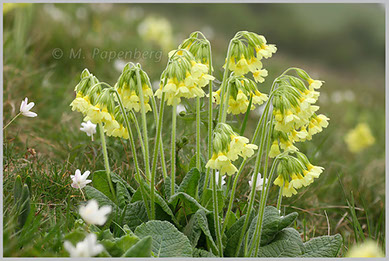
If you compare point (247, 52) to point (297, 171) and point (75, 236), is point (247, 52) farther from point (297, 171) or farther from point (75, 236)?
point (75, 236)

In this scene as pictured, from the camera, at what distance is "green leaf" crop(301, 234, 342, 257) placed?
7.27 ft

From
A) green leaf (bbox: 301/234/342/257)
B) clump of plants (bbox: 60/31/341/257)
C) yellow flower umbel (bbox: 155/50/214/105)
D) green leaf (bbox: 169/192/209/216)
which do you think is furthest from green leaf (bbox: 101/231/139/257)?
green leaf (bbox: 301/234/342/257)

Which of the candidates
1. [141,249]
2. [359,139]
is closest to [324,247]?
[141,249]

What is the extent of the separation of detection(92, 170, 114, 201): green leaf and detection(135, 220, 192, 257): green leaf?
374mm

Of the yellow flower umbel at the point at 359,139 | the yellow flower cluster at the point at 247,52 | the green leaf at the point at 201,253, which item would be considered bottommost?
the green leaf at the point at 201,253

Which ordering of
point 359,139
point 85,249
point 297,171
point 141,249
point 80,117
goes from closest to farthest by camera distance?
point 85,249
point 141,249
point 297,171
point 80,117
point 359,139

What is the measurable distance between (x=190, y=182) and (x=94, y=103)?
54cm

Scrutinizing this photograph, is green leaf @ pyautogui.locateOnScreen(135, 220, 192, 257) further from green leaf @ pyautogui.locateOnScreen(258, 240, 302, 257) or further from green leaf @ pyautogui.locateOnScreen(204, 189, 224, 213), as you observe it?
green leaf @ pyautogui.locateOnScreen(258, 240, 302, 257)

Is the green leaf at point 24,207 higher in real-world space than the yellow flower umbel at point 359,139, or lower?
lower

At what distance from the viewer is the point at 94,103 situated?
203cm

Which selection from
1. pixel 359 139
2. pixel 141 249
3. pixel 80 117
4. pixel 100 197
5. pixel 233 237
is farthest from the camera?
pixel 359 139

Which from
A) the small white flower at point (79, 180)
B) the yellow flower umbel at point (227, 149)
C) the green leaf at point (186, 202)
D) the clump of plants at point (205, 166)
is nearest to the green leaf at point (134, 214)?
the clump of plants at point (205, 166)

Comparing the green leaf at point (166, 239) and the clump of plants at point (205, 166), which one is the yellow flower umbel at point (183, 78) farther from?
the green leaf at point (166, 239)

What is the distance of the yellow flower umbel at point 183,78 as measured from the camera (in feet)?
6.12
